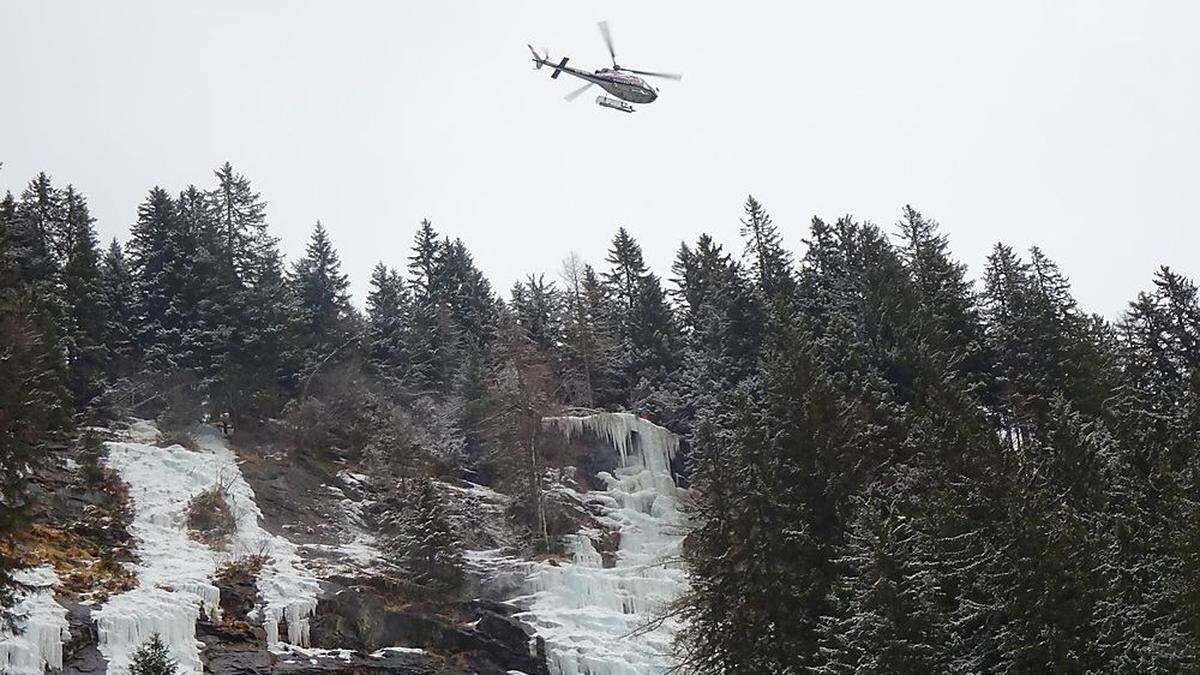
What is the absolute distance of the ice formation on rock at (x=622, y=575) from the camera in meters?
31.6

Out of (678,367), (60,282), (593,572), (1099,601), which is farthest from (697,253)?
(1099,601)

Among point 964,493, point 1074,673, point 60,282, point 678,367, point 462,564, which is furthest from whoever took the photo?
point 678,367

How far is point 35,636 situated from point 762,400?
1912 centimetres

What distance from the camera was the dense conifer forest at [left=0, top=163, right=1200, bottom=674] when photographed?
19.9m

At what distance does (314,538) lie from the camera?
1416 inches

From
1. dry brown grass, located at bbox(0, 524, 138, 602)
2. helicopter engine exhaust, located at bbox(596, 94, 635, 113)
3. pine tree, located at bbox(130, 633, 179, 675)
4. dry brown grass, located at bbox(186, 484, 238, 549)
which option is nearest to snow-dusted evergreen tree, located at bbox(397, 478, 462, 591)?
dry brown grass, located at bbox(186, 484, 238, 549)

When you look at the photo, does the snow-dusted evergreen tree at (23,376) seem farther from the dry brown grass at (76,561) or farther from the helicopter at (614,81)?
the helicopter at (614,81)

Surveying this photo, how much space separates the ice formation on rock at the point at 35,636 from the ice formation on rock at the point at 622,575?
44.8 feet

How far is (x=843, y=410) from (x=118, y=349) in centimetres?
3089

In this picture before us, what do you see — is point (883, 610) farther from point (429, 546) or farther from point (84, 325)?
point (84, 325)

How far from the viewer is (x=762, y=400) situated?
28.9 metres

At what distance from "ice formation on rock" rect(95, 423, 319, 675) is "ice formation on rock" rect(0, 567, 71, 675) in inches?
41.9

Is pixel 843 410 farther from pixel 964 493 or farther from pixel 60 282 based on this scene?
pixel 60 282

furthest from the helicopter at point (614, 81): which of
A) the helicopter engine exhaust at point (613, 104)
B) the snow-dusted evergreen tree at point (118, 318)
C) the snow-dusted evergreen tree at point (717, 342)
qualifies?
the snow-dusted evergreen tree at point (118, 318)
